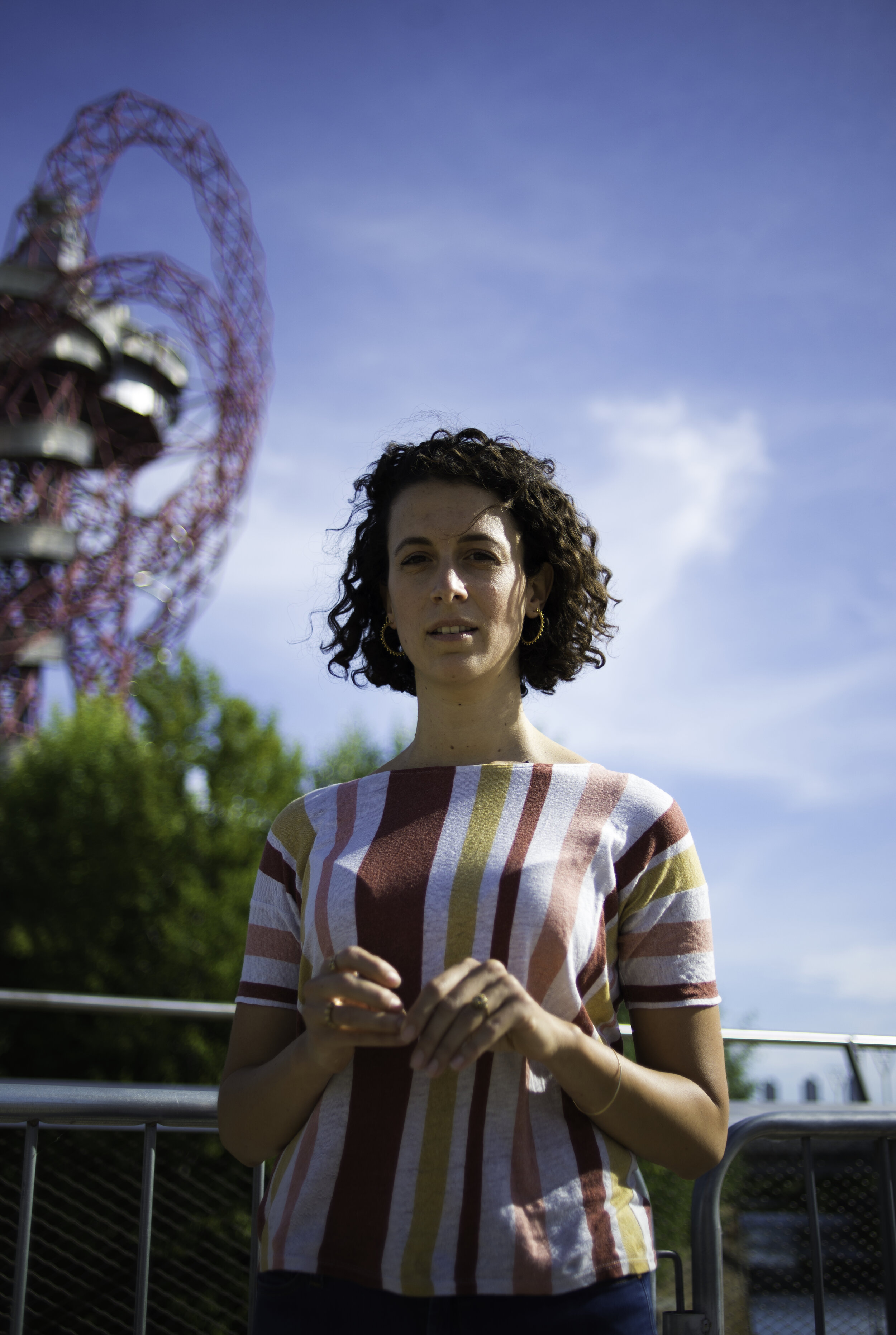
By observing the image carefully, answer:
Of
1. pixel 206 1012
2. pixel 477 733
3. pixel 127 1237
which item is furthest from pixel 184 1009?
pixel 127 1237

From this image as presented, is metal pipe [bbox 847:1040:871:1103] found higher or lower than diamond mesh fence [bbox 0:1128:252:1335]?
higher

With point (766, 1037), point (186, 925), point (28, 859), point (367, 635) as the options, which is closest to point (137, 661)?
point (28, 859)

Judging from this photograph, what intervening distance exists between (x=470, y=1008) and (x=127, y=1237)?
32.0 feet

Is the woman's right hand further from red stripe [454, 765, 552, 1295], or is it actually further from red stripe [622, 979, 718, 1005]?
red stripe [622, 979, 718, 1005]

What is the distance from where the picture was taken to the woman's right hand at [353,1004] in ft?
4.29

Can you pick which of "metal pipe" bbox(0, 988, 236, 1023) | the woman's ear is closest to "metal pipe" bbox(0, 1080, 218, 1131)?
the woman's ear

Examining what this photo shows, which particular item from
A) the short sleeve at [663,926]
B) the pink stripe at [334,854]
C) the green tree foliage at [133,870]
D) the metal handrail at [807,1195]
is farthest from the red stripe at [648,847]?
the green tree foliage at [133,870]

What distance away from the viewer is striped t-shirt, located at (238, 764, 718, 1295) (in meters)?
1.38

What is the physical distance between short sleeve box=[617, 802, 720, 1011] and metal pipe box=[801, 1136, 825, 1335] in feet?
4.20

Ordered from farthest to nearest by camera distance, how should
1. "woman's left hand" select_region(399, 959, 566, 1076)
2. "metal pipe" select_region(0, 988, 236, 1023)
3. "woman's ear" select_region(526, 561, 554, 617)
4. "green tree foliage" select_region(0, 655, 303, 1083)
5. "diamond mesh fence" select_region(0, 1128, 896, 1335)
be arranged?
"green tree foliage" select_region(0, 655, 303, 1083) → "metal pipe" select_region(0, 988, 236, 1023) → "diamond mesh fence" select_region(0, 1128, 896, 1335) → "woman's ear" select_region(526, 561, 554, 617) → "woman's left hand" select_region(399, 959, 566, 1076)

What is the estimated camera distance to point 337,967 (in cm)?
136

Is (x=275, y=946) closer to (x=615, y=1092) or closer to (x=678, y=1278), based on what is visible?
(x=615, y=1092)

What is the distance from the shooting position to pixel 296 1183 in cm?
149

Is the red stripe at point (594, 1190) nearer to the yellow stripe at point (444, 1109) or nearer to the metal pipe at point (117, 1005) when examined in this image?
the yellow stripe at point (444, 1109)
